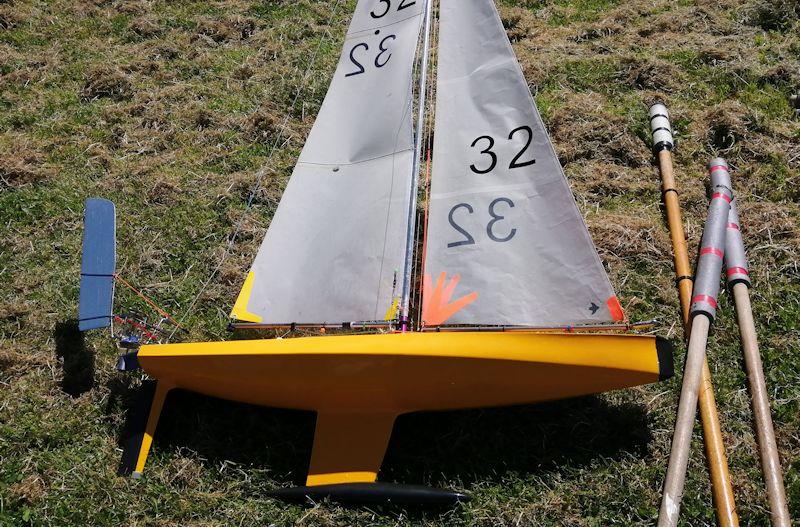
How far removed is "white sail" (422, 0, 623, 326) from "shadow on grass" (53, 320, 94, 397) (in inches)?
94.0

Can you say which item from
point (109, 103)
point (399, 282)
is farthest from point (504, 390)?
point (109, 103)

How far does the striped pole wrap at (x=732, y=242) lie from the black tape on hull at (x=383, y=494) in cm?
240

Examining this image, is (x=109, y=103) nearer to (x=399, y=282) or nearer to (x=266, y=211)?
(x=266, y=211)

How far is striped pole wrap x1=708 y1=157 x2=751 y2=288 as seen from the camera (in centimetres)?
484

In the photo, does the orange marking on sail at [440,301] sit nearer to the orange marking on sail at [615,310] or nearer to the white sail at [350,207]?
the white sail at [350,207]

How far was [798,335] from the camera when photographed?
15.3 feet

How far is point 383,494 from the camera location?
3990 millimetres

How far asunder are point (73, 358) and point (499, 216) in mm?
3100

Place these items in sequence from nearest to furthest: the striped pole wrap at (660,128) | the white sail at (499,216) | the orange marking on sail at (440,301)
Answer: the white sail at (499,216)
the orange marking on sail at (440,301)
the striped pole wrap at (660,128)

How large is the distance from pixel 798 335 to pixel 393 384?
270cm

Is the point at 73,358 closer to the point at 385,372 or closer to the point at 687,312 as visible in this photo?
the point at 385,372

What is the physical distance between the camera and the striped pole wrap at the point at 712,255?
15.0ft

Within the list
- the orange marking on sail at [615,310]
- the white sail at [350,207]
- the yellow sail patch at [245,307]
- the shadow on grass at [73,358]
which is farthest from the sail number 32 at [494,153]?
the shadow on grass at [73,358]

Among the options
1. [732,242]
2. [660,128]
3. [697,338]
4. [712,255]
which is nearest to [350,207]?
[697,338]
